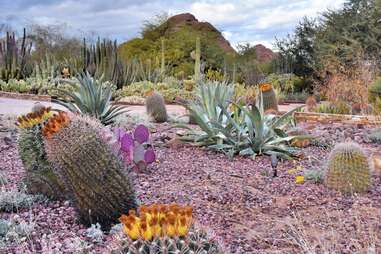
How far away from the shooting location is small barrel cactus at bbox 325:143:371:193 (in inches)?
171

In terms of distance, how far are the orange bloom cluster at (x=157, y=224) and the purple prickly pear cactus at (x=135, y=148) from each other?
2.36m

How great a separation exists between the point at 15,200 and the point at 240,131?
2685 mm

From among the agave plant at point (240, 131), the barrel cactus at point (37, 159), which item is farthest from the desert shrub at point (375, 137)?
the barrel cactus at point (37, 159)

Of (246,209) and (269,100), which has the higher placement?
(269,100)

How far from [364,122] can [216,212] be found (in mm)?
6144

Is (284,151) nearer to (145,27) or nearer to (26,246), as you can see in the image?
(26,246)

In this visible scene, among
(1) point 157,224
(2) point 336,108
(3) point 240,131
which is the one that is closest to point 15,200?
(1) point 157,224

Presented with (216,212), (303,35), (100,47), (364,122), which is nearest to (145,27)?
(303,35)

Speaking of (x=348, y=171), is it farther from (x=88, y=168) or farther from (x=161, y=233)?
(x=161, y=233)

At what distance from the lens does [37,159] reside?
3.80m

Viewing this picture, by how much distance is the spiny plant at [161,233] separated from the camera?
1922 mm

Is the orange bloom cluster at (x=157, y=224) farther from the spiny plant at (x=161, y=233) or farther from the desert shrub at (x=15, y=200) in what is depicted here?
the desert shrub at (x=15, y=200)

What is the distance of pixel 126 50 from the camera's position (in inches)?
1168

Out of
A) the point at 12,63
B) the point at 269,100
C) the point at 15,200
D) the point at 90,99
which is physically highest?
the point at 12,63
